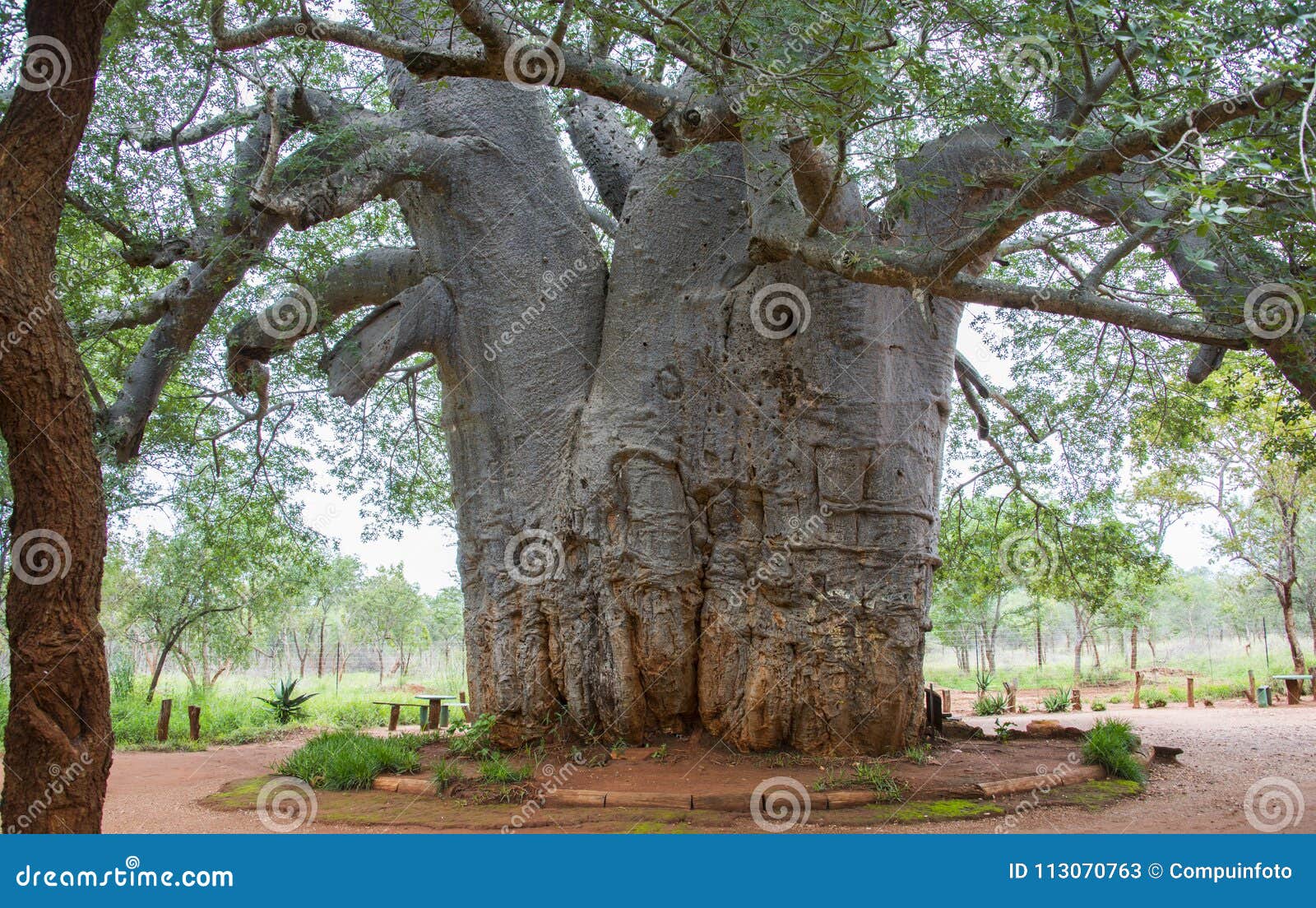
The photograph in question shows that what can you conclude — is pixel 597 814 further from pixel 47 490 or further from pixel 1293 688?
pixel 1293 688

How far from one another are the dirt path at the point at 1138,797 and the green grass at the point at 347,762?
1.80 ft

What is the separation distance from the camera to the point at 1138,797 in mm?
5766

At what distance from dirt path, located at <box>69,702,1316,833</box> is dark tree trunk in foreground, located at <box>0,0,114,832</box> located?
2070 millimetres

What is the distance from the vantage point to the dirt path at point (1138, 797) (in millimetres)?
4949

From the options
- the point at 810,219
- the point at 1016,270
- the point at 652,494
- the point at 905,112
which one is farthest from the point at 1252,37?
the point at 1016,270

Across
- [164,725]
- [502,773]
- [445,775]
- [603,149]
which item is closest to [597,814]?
[502,773]

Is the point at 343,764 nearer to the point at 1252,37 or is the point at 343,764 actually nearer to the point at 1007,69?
the point at 1007,69

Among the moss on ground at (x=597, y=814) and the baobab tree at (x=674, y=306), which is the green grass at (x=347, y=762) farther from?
the baobab tree at (x=674, y=306)

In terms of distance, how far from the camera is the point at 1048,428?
29.9ft

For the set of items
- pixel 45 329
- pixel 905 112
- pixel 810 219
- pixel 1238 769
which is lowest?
pixel 1238 769

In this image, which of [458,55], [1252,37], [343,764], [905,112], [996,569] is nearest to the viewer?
[1252,37]

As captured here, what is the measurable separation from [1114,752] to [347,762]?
512 cm

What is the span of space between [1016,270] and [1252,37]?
19.5ft

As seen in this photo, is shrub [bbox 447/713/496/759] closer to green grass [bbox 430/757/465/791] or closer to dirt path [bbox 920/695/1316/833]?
green grass [bbox 430/757/465/791]
